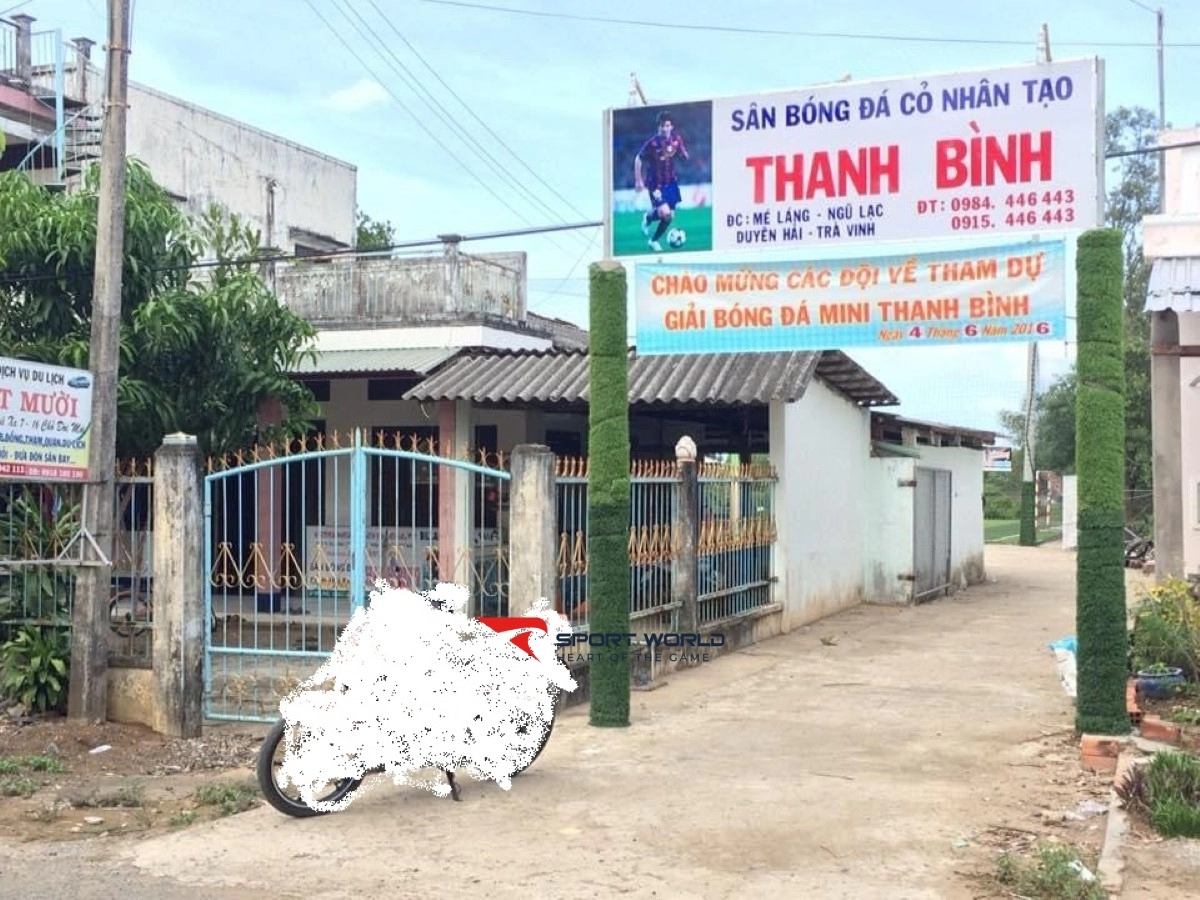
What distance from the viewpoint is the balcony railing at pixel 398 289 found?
1584 centimetres

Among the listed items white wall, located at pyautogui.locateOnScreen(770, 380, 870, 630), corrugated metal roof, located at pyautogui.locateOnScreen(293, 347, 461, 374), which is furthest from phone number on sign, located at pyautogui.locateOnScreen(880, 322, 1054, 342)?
corrugated metal roof, located at pyautogui.locateOnScreen(293, 347, 461, 374)

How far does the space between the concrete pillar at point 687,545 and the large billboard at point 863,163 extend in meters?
3.18

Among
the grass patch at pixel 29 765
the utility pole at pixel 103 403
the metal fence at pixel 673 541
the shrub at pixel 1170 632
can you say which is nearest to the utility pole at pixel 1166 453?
the shrub at pixel 1170 632

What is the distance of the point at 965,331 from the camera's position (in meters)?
8.38

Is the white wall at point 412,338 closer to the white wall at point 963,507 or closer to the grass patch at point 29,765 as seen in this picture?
the white wall at point 963,507

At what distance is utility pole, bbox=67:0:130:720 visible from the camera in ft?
28.3

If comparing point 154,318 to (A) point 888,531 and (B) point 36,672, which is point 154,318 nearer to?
(B) point 36,672

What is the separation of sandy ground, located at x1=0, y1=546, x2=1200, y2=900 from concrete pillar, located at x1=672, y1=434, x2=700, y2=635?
191cm

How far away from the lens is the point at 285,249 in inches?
839

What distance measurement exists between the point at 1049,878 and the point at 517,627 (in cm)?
308

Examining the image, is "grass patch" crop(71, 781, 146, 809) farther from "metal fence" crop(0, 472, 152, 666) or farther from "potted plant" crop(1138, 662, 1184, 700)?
"potted plant" crop(1138, 662, 1184, 700)

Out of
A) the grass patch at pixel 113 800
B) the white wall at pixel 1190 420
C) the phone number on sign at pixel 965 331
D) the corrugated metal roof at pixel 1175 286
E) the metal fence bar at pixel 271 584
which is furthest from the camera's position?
the white wall at pixel 1190 420

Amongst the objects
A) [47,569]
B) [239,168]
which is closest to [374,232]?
[239,168]

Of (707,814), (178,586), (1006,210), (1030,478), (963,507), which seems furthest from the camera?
(1030,478)
